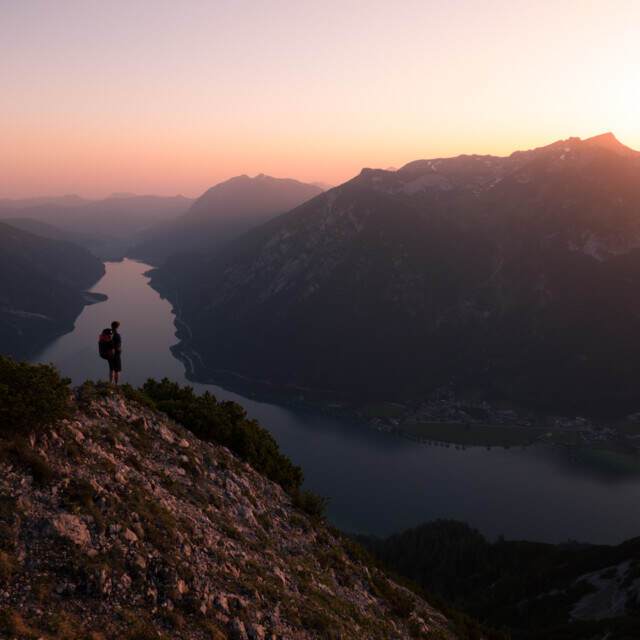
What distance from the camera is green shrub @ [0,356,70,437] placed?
1758 cm

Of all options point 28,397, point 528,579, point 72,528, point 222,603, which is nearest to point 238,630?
point 222,603

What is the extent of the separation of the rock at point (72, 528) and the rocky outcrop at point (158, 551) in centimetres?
4

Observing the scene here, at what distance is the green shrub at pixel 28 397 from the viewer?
57.7 ft

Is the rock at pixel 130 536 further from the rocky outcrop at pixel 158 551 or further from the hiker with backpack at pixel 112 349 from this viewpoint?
the hiker with backpack at pixel 112 349

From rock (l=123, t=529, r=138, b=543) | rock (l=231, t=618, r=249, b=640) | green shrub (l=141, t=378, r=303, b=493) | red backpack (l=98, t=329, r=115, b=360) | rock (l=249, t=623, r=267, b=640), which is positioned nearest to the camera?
rock (l=231, t=618, r=249, b=640)

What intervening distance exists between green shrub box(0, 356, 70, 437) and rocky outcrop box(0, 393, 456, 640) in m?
0.70

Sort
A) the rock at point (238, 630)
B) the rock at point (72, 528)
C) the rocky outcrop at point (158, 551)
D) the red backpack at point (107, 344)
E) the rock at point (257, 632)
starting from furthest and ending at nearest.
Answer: the red backpack at point (107, 344) < the rock at point (257, 632) < the rock at point (238, 630) < the rock at point (72, 528) < the rocky outcrop at point (158, 551)

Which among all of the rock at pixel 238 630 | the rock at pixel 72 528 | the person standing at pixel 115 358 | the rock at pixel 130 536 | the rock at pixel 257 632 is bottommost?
the rock at pixel 257 632

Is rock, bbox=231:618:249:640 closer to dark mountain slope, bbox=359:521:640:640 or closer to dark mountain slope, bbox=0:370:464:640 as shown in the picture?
dark mountain slope, bbox=0:370:464:640

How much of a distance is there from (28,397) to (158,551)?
7.15m

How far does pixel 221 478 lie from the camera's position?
26812 mm

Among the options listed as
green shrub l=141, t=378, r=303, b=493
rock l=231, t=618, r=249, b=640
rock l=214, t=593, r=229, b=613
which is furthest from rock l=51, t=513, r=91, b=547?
green shrub l=141, t=378, r=303, b=493

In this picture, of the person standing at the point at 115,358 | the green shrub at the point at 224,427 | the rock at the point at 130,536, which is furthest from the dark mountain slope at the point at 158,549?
the person standing at the point at 115,358

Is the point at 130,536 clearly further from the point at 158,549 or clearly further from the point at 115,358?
the point at 115,358
